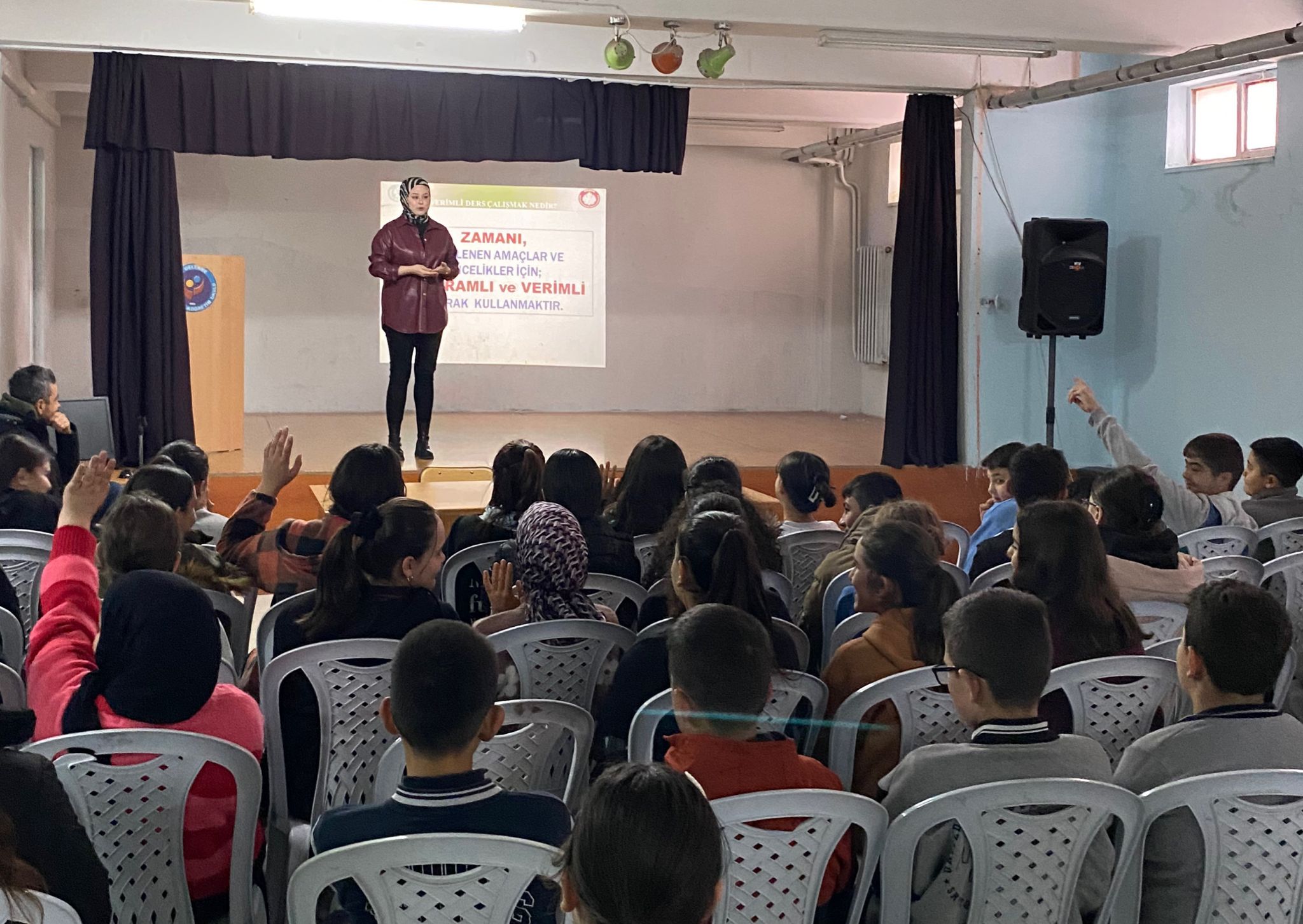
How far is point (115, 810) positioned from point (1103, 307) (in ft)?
20.6

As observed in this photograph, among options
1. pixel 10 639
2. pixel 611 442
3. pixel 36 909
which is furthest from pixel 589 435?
pixel 36 909

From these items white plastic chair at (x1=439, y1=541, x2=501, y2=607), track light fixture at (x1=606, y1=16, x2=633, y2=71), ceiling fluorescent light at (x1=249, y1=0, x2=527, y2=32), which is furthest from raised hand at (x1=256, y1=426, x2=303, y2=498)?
track light fixture at (x1=606, y1=16, x2=633, y2=71)

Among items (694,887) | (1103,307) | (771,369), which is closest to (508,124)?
(1103,307)

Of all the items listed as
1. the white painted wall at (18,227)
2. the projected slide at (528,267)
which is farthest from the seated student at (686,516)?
the projected slide at (528,267)

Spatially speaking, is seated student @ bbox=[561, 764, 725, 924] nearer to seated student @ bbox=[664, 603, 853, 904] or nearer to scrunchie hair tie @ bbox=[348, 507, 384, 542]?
seated student @ bbox=[664, 603, 853, 904]

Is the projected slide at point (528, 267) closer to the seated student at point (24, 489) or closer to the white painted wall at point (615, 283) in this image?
the white painted wall at point (615, 283)

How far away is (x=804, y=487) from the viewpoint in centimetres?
396

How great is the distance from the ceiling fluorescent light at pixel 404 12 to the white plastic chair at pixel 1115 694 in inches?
174

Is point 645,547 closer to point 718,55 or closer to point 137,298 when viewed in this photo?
point 718,55

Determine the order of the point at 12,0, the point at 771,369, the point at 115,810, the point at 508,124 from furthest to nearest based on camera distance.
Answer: the point at 771,369, the point at 508,124, the point at 12,0, the point at 115,810

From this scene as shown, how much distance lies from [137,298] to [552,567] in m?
4.95

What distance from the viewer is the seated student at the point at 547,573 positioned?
2742 mm

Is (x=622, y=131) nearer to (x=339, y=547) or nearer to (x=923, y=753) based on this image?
(x=339, y=547)

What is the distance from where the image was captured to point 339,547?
248cm
